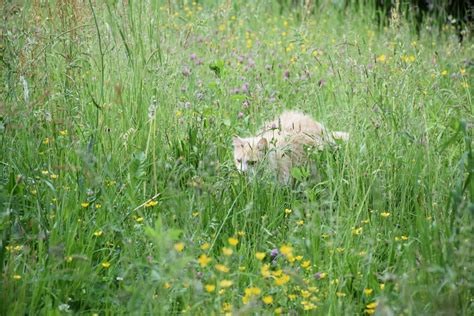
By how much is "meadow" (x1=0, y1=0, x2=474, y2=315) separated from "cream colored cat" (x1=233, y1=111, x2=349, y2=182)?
99mm

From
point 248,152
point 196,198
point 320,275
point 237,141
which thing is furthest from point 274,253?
point 237,141

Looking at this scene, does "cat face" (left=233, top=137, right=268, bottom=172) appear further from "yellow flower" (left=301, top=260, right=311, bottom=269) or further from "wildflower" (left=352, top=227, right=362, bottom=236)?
"yellow flower" (left=301, top=260, right=311, bottom=269)

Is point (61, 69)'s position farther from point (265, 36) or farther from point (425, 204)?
point (265, 36)

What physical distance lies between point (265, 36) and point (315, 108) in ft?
6.41

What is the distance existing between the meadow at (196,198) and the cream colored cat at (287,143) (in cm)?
10

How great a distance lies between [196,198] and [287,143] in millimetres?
870

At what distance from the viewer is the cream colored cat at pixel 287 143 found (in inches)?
145

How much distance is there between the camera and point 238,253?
9.20 ft

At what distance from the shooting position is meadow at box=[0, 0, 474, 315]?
2.38 metres

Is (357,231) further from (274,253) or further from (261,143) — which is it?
(261,143)

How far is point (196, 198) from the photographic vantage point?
3092mm

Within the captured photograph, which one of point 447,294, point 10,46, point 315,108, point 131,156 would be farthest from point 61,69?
point 447,294

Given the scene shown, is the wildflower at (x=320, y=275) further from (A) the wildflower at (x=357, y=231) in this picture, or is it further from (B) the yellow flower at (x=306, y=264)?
(A) the wildflower at (x=357, y=231)

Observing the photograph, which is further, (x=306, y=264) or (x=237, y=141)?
(x=237, y=141)
